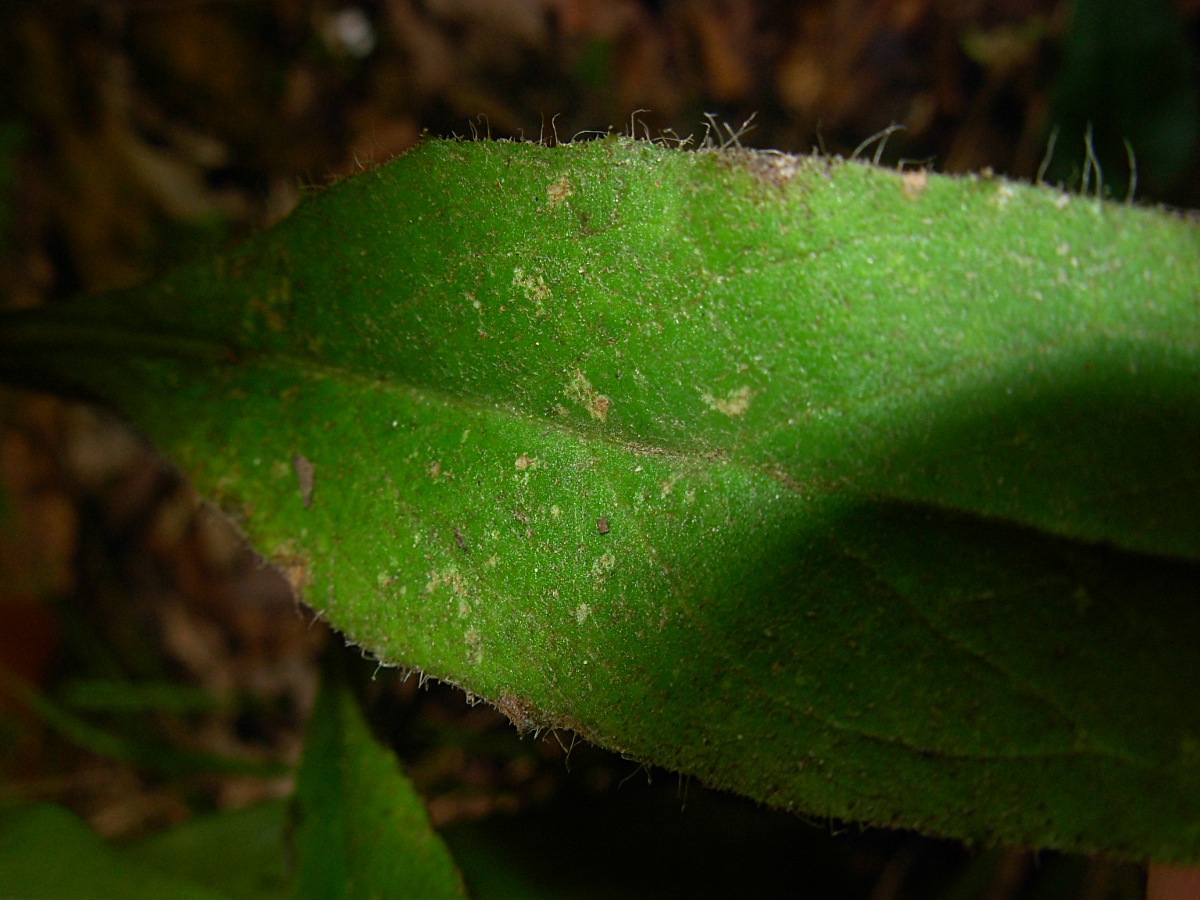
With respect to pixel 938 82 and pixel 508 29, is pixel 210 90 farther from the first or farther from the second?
pixel 938 82

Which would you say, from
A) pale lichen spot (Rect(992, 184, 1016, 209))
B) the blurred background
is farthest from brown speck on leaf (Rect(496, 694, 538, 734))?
the blurred background

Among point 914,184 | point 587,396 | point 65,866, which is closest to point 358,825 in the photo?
point 65,866

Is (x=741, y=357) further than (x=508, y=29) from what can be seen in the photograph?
No

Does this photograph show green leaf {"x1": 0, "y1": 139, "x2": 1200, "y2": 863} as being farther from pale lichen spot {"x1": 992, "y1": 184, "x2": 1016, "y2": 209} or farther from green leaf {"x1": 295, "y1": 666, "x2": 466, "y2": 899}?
green leaf {"x1": 295, "y1": 666, "x2": 466, "y2": 899}

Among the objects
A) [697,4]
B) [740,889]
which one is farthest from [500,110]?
[740,889]

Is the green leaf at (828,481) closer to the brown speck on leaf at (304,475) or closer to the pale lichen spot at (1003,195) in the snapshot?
the pale lichen spot at (1003,195)

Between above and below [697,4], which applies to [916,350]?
below

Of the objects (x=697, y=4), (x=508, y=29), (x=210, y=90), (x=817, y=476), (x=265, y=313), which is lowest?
(x=817, y=476)
